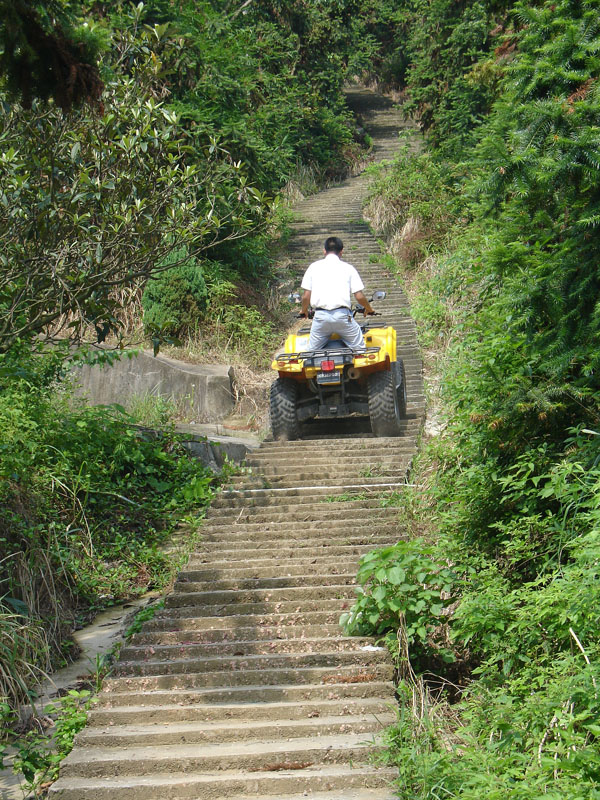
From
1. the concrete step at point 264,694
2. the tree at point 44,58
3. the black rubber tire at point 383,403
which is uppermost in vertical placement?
the tree at point 44,58

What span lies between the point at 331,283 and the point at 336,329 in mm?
465

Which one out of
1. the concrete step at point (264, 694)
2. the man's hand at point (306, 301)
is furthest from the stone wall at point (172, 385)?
the concrete step at point (264, 694)

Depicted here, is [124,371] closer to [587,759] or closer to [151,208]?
[151,208]

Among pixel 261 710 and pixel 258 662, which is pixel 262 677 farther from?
pixel 261 710

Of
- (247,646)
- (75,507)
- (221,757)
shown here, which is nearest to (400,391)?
(75,507)

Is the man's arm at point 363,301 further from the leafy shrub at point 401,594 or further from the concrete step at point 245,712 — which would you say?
the concrete step at point 245,712

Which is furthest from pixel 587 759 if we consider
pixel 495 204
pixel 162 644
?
pixel 495 204

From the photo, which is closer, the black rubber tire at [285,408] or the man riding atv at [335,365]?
the man riding atv at [335,365]

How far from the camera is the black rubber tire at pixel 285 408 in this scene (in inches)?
381

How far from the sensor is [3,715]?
5.70 meters

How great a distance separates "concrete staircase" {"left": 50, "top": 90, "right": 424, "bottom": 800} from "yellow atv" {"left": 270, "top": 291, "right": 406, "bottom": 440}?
451 mm

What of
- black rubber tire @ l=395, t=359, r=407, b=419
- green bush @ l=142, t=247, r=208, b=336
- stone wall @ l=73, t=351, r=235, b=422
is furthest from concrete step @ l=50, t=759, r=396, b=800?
green bush @ l=142, t=247, r=208, b=336

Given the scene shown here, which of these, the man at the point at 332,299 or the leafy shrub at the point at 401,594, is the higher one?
the man at the point at 332,299

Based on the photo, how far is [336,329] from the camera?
9.38 metres
